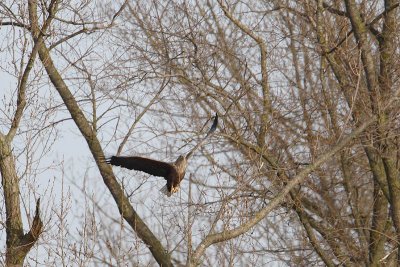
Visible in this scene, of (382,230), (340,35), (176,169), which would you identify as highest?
(340,35)

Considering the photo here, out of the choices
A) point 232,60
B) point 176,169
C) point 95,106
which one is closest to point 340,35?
point 232,60

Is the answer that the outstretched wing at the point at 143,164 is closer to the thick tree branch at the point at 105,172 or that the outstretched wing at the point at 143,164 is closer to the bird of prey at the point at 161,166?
the bird of prey at the point at 161,166

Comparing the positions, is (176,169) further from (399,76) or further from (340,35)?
(340,35)

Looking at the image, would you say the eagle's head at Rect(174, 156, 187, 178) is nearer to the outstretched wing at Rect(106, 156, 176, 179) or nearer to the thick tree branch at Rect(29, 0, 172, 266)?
the outstretched wing at Rect(106, 156, 176, 179)

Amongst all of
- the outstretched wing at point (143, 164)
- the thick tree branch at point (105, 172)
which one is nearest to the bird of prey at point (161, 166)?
the outstretched wing at point (143, 164)

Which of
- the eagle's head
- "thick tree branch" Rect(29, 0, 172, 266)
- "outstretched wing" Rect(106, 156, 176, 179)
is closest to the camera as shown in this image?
"outstretched wing" Rect(106, 156, 176, 179)

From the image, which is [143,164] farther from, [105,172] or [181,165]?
[105,172]

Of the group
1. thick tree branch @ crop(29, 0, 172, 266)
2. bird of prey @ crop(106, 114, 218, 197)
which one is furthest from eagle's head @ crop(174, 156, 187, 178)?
thick tree branch @ crop(29, 0, 172, 266)

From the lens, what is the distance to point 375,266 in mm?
11438

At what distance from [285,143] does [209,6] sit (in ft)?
7.06

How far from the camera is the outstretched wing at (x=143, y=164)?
8.30m

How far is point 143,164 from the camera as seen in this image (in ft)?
27.4

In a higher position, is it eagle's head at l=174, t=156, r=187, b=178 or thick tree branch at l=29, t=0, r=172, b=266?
thick tree branch at l=29, t=0, r=172, b=266

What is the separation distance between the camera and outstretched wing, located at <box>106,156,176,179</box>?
8.30 meters
